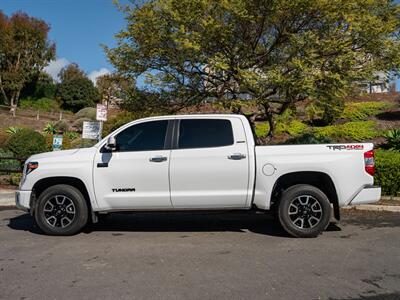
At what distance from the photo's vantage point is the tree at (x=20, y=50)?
1576 inches

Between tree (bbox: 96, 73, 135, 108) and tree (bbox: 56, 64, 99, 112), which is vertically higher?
tree (bbox: 56, 64, 99, 112)


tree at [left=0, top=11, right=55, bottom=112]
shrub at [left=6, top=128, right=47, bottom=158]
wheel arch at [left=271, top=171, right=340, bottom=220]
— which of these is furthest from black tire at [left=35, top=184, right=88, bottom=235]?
tree at [left=0, top=11, right=55, bottom=112]

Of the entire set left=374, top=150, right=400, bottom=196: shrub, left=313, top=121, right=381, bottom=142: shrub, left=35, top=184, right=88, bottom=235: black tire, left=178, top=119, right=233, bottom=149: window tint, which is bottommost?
left=35, top=184, right=88, bottom=235: black tire

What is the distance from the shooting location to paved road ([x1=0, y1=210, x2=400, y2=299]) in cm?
464

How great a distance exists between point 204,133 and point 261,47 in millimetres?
3944

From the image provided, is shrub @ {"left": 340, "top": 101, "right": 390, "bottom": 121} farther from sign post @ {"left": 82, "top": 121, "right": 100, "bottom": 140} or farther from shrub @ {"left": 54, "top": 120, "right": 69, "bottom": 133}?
shrub @ {"left": 54, "top": 120, "right": 69, "bottom": 133}

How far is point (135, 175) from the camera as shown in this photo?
690 cm

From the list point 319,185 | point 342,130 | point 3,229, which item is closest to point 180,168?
point 319,185

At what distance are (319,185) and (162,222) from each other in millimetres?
2920

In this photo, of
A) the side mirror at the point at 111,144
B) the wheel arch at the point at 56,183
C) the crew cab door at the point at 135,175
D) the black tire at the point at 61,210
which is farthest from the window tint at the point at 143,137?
the black tire at the point at 61,210

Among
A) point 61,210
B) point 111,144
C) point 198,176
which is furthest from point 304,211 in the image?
point 61,210

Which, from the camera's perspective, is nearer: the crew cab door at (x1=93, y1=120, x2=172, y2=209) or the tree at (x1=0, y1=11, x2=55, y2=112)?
the crew cab door at (x1=93, y1=120, x2=172, y2=209)

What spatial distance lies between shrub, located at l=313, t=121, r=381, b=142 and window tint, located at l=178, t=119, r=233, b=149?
1000cm

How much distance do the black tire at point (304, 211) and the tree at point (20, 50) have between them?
3803cm
